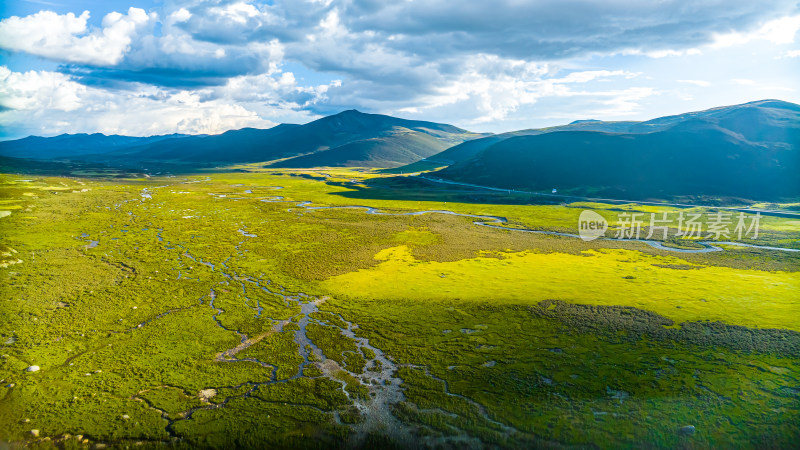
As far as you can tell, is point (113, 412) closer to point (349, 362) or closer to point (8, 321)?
point (349, 362)

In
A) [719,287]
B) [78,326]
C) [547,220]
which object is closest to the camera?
[78,326]

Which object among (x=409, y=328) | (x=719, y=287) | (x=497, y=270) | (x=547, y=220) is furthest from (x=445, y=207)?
(x=409, y=328)

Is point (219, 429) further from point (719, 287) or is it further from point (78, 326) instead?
point (719, 287)

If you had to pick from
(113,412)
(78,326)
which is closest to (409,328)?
(113,412)

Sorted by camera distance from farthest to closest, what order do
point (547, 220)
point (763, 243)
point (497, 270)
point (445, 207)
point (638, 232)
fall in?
point (445, 207)
point (547, 220)
point (638, 232)
point (763, 243)
point (497, 270)

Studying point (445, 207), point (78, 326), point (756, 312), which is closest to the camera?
point (78, 326)

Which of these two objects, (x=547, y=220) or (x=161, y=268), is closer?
(x=161, y=268)
